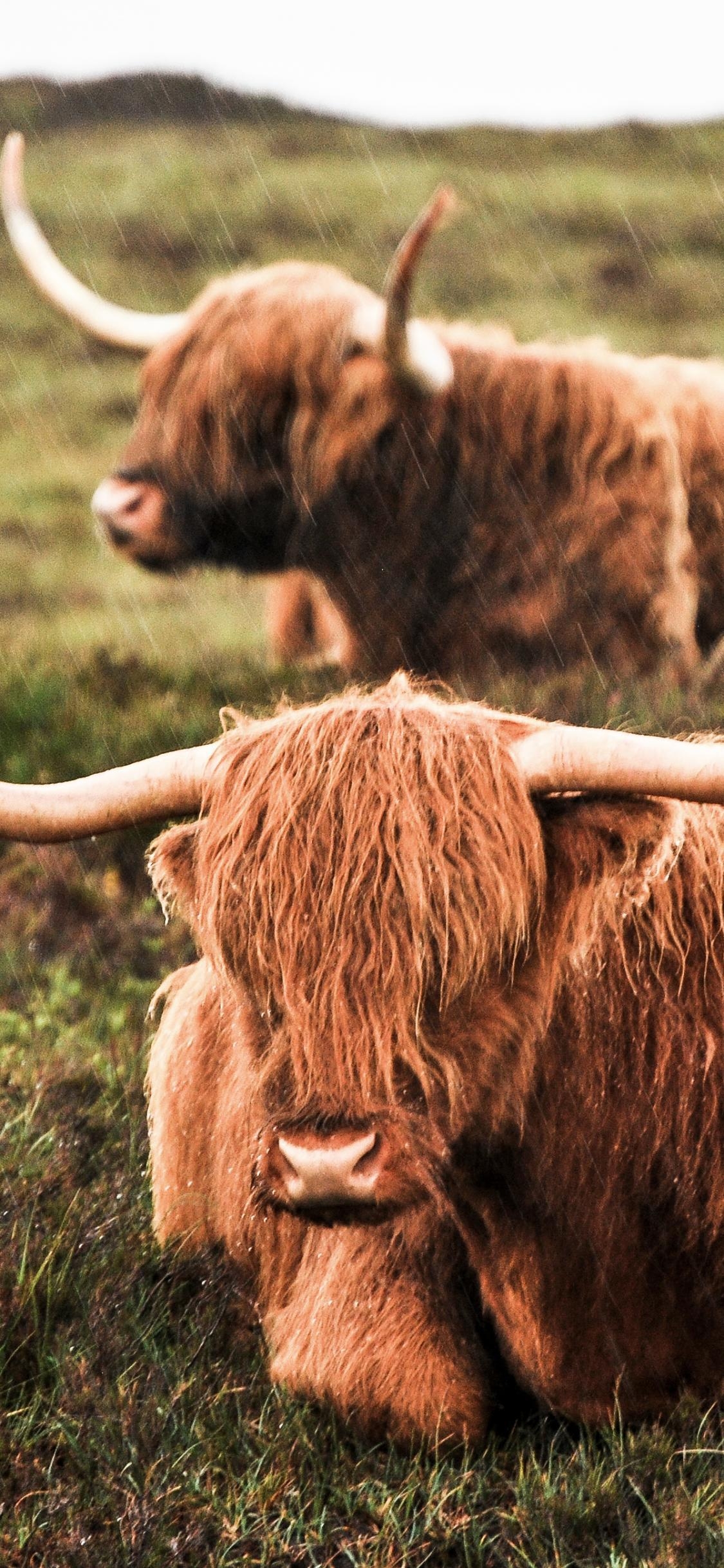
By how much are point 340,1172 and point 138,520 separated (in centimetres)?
428

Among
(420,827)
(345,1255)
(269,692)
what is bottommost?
(269,692)

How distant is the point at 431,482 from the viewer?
21.1 feet

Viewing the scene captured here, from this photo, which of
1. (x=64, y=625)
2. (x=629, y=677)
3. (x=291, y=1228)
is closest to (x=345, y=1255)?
(x=291, y=1228)

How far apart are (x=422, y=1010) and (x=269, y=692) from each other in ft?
12.8

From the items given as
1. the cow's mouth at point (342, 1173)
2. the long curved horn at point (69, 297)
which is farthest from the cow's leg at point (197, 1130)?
the long curved horn at point (69, 297)

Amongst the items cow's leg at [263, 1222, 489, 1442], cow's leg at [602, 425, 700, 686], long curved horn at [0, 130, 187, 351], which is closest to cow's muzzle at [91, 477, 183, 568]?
long curved horn at [0, 130, 187, 351]

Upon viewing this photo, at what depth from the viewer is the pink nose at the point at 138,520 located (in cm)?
655

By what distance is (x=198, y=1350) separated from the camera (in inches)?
130

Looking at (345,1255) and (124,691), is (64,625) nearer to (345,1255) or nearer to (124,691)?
(124,691)

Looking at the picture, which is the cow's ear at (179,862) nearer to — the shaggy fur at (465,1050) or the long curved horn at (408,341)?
the shaggy fur at (465,1050)

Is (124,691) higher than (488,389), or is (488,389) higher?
(488,389)

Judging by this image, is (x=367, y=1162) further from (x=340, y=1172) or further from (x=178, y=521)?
(x=178, y=521)

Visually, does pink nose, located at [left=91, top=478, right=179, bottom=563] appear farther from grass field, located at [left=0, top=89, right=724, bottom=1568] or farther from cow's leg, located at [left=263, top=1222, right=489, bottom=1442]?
cow's leg, located at [left=263, top=1222, right=489, bottom=1442]

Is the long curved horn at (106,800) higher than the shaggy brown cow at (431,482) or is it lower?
higher
